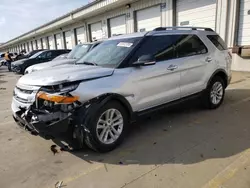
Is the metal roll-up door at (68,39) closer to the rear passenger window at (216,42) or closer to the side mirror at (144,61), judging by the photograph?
the rear passenger window at (216,42)

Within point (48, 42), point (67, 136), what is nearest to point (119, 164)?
point (67, 136)

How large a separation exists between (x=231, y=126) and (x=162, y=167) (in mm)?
2030

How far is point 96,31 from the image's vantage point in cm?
2181

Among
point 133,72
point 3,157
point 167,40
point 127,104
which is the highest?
point 167,40

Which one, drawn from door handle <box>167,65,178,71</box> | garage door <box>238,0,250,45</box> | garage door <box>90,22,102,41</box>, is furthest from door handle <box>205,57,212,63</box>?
garage door <box>90,22,102,41</box>

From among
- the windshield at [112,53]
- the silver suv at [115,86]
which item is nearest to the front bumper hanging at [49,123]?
the silver suv at [115,86]

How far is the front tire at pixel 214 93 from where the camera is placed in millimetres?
5258

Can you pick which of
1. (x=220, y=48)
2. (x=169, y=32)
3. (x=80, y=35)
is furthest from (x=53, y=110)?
(x=80, y=35)

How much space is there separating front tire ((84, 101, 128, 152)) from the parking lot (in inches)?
6.2

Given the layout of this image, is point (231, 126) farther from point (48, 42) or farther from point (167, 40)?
point (48, 42)

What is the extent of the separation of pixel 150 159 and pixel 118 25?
1657cm

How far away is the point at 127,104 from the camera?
368 centimetres

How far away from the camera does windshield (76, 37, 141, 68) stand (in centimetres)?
393

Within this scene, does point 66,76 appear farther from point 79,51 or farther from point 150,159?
point 79,51
